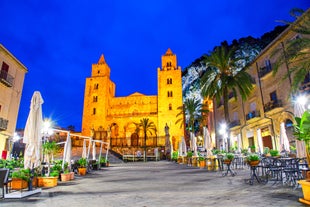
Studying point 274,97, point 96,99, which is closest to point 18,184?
point 274,97

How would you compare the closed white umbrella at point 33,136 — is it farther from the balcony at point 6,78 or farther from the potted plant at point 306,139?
the balcony at point 6,78

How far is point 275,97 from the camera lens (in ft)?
68.1

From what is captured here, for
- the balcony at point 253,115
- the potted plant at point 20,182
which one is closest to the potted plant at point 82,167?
the potted plant at point 20,182

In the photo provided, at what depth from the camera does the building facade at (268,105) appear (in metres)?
18.7

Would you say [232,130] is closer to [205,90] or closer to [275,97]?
[275,97]

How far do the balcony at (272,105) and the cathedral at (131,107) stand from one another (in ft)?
76.5

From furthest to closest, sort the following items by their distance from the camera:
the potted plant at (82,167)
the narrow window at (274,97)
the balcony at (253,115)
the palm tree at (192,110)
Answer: the palm tree at (192,110) → the balcony at (253,115) → the narrow window at (274,97) → the potted plant at (82,167)

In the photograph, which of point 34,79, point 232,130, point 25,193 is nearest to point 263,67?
point 232,130

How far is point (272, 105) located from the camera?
20.4 meters

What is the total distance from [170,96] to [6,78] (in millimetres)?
34352

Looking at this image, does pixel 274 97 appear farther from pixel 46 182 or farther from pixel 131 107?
Answer: pixel 131 107

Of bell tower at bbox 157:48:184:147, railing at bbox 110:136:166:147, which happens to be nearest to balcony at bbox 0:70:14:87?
railing at bbox 110:136:166:147

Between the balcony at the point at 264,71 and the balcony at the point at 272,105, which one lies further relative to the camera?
the balcony at the point at 264,71

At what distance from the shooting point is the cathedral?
153 feet
